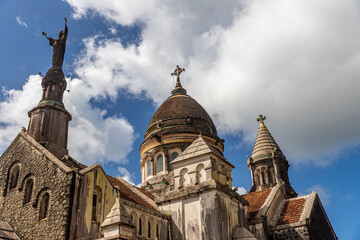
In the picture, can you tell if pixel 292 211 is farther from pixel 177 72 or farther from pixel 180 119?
pixel 177 72

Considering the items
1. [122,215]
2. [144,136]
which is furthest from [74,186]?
[144,136]

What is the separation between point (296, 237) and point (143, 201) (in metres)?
9.03

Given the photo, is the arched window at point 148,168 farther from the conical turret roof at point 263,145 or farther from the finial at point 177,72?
the finial at point 177,72

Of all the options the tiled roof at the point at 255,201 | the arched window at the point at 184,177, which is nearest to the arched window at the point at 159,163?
the tiled roof at the point at 255,201

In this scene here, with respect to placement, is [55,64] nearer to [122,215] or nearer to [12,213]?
[12,213]

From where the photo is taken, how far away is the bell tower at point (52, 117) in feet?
66.1

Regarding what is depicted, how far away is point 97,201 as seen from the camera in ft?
56.0

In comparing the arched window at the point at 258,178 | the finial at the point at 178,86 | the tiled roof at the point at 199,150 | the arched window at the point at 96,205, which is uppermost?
the finial at the point at 178,86

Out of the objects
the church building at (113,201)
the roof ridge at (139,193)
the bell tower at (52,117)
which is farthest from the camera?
the roof ridge at (139,193)

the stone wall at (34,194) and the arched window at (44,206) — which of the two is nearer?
the stone wall at (34,194)

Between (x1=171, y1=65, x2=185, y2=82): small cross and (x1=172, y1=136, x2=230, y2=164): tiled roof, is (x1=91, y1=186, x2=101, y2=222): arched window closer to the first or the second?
(x1=172, y1=136, x2=230, y2=164): tiled roof

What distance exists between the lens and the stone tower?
34531 mm

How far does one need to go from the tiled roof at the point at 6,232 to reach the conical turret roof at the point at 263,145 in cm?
2374

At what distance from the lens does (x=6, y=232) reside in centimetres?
1708
